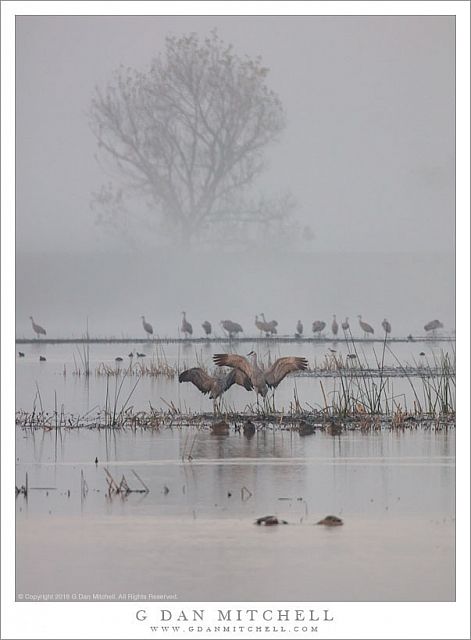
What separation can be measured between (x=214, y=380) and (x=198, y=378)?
13 cm

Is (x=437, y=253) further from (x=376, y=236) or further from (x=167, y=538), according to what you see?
(x=167, y=538)

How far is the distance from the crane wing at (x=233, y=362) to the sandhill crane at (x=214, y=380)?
0.14 ft

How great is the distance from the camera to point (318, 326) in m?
13.1

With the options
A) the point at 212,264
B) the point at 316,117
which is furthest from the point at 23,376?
the point at 316,117

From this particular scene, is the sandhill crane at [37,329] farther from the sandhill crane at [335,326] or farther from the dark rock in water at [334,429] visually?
the dark rock in water at [334,429]

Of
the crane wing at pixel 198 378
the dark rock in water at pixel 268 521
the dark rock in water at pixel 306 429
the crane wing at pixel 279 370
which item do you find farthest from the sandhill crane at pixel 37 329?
→ the dark rock in water at pixel 268 521

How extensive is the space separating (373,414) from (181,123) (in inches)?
175

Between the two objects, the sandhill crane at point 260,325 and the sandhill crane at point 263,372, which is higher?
the sandhill crane at point 260,325

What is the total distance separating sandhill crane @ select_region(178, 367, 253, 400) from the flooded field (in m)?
0.34

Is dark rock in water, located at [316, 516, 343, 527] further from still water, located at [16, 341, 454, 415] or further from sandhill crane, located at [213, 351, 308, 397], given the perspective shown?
still water, located at [16, 341, 454, 415]

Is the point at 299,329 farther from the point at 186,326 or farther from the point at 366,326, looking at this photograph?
the point at 186,326

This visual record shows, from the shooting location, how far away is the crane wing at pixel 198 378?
24.8 ft

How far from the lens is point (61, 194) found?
10.4 meters

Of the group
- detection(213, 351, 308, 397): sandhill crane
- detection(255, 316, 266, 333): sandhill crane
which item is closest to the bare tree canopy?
detection(255, 316, 266, 333): sandhill crane
